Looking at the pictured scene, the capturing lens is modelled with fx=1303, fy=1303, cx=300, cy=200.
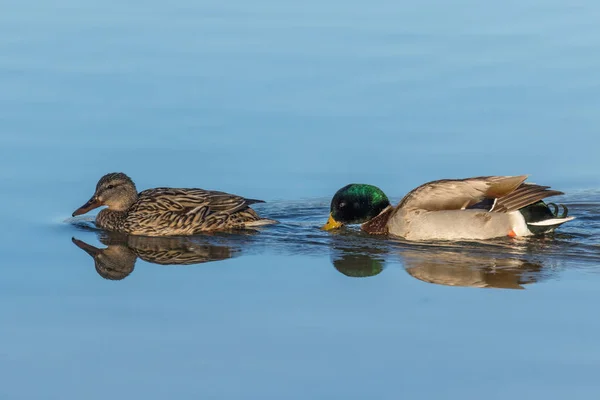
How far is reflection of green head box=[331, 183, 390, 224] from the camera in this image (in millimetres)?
12109

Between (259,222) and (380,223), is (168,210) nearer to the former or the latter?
(259,222)

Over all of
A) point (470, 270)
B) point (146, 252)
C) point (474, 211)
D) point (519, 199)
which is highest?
point (519, 199)

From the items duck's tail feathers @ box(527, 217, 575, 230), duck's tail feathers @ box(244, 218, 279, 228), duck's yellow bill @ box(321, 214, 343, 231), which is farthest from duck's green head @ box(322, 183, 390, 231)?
duck's tail feathers @ box(527, 217, 575, 230)

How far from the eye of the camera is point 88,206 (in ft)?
39.3

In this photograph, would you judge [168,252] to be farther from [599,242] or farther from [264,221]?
[599,242]

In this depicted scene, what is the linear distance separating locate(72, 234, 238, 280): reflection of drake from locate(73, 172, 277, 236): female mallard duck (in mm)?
137

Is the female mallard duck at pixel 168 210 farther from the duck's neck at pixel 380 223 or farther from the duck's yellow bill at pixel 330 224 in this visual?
the duck's neck at pixel 380 223

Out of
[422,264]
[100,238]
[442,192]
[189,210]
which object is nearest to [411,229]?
[442,192]

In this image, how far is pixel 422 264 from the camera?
417 inches

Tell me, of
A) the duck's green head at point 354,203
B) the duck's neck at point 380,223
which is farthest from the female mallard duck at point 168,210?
the duck's neck at point 380,223

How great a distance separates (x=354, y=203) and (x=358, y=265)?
151cm

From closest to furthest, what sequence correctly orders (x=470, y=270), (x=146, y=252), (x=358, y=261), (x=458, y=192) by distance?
(x=470, y=270) < (x=358, y=261) < (x=146, y=252) < (x=458, y=192)

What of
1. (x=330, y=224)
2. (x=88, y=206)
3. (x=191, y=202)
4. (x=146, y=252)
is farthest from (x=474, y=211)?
(x=88, y=206)

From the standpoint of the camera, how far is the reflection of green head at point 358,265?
10.4 m
